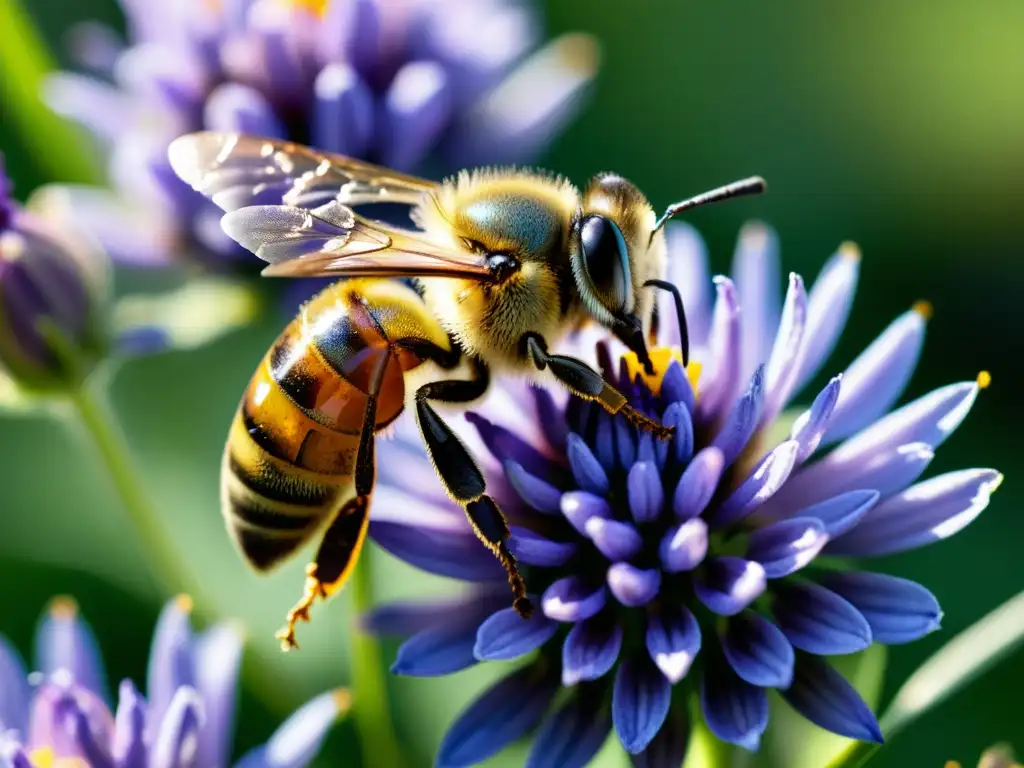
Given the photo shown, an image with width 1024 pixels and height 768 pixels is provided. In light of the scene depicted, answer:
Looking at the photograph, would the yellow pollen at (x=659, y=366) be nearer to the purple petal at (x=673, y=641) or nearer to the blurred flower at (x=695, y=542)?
the blurred flower at (x=695, y=542)

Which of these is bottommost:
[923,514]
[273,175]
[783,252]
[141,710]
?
[783,252]

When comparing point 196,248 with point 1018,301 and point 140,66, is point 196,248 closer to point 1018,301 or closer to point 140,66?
point 140,66

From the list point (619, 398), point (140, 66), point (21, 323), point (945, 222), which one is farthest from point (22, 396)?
point (945, 222)

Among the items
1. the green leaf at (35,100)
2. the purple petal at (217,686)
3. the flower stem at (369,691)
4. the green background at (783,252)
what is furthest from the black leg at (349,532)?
the green leaf at (35,100)

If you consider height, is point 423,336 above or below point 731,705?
above

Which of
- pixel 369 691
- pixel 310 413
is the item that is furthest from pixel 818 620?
pixel 369 691

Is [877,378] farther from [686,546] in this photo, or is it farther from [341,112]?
[341,112]
